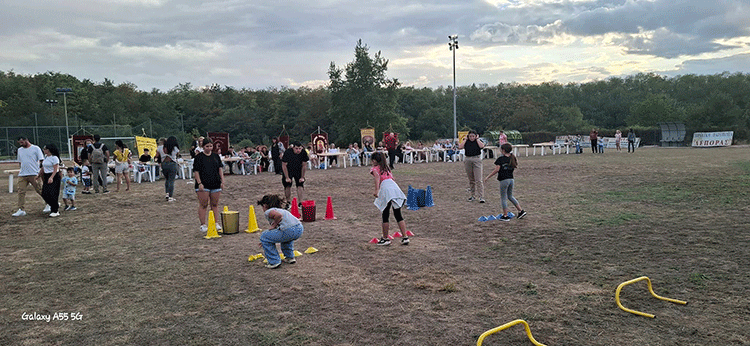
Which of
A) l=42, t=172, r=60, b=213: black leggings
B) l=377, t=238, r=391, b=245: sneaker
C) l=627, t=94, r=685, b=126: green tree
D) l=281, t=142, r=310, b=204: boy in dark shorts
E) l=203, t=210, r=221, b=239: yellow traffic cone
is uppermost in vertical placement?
l=627, t=94, r=685, b=126: green tree

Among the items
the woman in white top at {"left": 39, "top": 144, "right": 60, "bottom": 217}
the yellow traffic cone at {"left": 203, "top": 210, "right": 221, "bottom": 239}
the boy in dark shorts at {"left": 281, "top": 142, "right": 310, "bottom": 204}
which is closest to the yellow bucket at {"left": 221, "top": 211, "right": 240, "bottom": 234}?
the yellow traffic cone at {"left": 203, "top": 210, "right": 221, "bottom": 239}

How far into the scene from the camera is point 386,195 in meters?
7.72

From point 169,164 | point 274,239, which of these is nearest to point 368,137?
point 169,164

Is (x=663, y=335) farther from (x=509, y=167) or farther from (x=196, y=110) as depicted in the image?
(x=196, y=110)

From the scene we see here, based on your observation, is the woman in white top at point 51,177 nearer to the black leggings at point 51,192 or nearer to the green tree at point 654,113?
the black leggings at point 51,192

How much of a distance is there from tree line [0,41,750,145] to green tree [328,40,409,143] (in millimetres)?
117

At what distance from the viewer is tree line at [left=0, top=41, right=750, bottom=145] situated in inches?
2234

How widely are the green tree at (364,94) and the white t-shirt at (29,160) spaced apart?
4732cm

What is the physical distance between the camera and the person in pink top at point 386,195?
25.3ft

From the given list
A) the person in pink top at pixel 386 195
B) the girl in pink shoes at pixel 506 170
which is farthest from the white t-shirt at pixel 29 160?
the girl in pink shoes at pixel 506 170

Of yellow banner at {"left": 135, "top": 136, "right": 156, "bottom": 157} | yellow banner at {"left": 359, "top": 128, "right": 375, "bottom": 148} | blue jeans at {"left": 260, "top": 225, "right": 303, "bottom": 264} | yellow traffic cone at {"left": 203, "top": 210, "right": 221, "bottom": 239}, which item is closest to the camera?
blue jeans at {"left": 260, "top": 225, "right": 303, "bottom": 264}

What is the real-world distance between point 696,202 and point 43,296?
1250cm

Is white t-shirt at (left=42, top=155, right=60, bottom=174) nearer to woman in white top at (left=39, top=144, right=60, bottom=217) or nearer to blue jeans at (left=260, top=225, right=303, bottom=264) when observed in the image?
woman in white top at (left=39, top=144, right=60, bottom=217)

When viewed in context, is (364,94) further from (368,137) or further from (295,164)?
(295,164)
